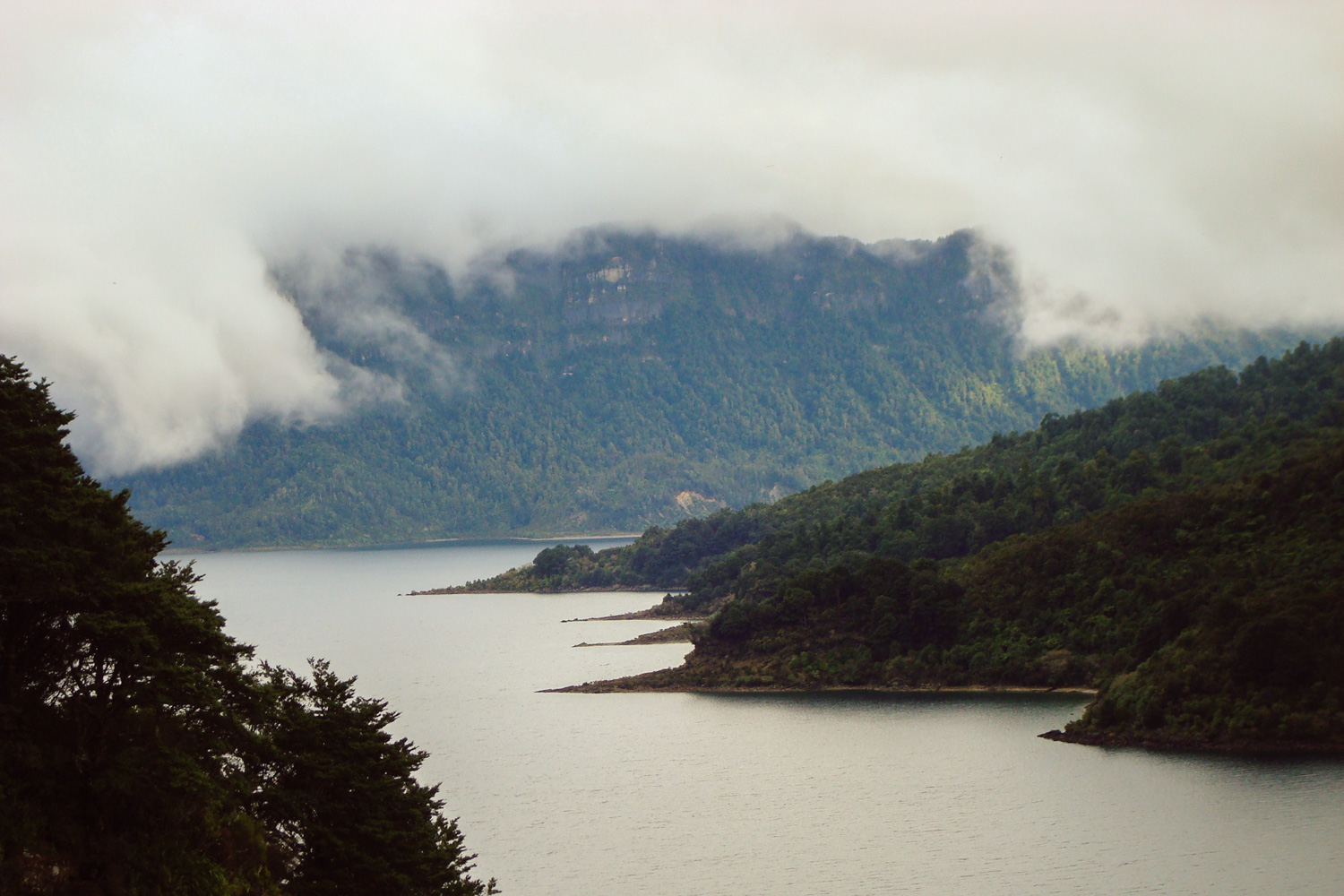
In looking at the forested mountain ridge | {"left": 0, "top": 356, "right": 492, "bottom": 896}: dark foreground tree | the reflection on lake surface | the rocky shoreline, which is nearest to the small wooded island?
the rocky shoreline

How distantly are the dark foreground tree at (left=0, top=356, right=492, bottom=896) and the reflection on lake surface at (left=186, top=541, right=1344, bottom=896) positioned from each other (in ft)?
93.7

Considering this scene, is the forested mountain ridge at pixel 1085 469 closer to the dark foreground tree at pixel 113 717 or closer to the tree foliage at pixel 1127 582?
the tree foliage at pixel 1127 582

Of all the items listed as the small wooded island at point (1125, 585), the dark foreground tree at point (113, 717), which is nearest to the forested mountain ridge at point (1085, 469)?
the small wooded island at point (1125, 585)

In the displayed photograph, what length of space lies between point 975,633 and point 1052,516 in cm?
3479

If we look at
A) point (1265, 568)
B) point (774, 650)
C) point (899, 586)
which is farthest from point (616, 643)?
point (1265, 568)

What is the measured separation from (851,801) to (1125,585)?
143 feet

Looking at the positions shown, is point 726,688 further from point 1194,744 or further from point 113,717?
point 113,717

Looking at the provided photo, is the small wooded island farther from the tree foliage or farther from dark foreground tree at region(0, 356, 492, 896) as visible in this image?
dark foreground tree at region(0, 356, 492, 896)

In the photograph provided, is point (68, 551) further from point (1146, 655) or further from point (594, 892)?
point (1146, 655)

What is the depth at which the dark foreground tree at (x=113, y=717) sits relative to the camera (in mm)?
31109

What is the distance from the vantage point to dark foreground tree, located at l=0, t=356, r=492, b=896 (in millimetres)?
31109

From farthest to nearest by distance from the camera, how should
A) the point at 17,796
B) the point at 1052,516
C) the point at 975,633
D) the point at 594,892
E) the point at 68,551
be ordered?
the point at 1052,516, the point at 975,633, the point at 594,892, the point at 68,551, the point at 17,796

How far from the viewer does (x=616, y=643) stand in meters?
160

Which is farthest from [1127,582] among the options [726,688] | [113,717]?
[113,717]
